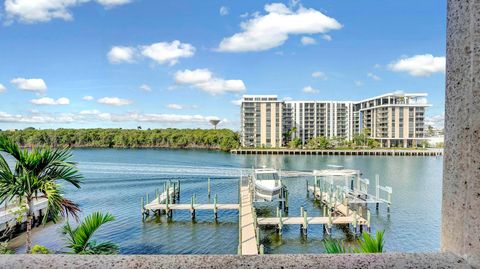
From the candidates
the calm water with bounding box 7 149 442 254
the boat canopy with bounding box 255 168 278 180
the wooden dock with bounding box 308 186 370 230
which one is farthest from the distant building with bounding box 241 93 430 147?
the boat canopy with bounding box 255 168 278 180

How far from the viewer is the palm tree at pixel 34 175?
5348mm

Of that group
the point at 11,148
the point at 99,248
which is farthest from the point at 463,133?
the point at 11,148

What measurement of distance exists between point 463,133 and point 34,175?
19.4ft

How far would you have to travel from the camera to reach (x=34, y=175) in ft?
18.3

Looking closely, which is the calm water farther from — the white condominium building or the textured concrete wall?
the white condominium building

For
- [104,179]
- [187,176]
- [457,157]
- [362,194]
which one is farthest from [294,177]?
[457,157]

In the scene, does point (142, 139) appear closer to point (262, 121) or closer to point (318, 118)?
point (262, 121)

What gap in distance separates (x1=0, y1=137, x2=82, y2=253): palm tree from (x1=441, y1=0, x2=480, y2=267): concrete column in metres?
5.61

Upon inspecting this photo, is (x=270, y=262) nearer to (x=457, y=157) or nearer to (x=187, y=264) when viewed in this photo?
(x=187, y=264)

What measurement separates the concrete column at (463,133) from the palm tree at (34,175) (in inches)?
221

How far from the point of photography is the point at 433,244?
1766 cm

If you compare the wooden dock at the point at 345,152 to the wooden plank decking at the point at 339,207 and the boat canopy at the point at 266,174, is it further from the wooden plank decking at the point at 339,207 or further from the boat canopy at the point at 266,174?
the boat canopy at the point at 266,174

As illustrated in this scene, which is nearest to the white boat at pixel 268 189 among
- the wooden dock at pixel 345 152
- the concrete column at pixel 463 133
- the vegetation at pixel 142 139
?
the concrete column at pixel 463 133

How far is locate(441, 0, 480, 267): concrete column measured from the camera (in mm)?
1286
